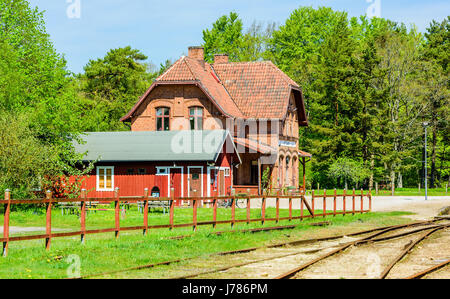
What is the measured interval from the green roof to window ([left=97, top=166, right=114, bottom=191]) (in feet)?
2.49

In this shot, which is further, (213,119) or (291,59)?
(291,59)

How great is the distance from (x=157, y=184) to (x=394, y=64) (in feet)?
121

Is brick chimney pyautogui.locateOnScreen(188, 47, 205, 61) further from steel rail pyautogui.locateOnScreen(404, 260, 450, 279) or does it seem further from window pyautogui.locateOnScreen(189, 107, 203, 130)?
steel rail pyautogui.locateOnScreen(404, 260, 450, 279)

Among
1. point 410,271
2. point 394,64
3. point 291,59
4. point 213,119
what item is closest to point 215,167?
point 213,119

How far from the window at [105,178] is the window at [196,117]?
1068 cm

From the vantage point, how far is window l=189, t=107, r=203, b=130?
164ft

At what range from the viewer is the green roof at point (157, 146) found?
3953 cm

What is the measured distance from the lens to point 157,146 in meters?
41.4

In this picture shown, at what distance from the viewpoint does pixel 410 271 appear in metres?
13.3

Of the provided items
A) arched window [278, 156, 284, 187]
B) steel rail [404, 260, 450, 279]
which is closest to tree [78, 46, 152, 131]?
arched window [278, 156, 284, 187]

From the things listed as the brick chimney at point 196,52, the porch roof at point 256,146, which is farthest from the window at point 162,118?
the brick chimney at point 196,52

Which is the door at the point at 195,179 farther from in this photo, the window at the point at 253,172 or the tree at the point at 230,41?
the tree at the point at 230,41
